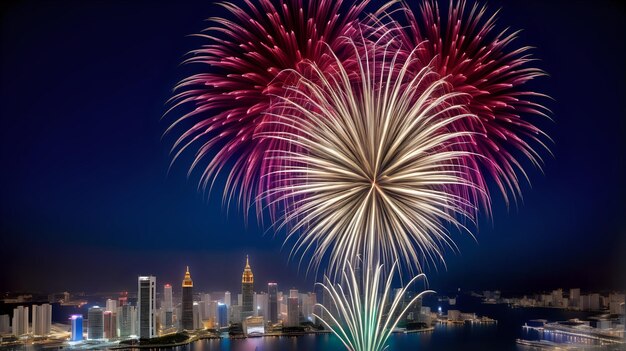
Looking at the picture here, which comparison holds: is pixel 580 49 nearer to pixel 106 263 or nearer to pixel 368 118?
pixel 368 118

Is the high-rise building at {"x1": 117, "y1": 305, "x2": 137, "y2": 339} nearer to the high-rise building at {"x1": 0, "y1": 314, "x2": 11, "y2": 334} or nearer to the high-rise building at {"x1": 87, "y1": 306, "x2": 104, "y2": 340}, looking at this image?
the high-rise building at {"x1": 87, "y1": 306, "x2": 104, "y2": 340}

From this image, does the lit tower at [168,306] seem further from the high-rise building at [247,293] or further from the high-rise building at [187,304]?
the high-rise building at [247,293]

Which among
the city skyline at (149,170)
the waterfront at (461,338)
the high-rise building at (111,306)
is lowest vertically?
the waterfront at (461,338)

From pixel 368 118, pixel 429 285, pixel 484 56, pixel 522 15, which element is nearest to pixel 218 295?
pixel 429 285

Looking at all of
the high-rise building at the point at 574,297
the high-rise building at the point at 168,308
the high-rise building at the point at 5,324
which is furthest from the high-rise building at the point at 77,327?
the high-rise building at the point at 574,297

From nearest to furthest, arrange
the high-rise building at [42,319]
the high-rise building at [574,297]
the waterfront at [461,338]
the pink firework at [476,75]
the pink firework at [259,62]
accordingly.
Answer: the pink firework at [259,62], the pink firework at [476,75], the high-rise building at [42,319], the waterfront at [461,338], the high-rise building at [574,297]

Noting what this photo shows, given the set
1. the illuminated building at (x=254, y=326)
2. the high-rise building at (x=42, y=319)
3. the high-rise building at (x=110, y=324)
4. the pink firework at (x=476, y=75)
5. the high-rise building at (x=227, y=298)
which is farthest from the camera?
the high-rise building at (x=227, y=298)

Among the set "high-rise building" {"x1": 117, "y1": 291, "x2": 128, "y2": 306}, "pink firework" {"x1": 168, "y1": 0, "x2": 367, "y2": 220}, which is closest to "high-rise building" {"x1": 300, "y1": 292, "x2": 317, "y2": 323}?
"pink firework" {"x1": 168, "y1": 0, "x2": 367, "y2": 220}
